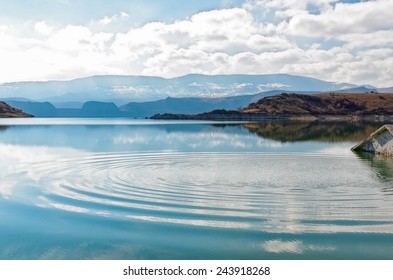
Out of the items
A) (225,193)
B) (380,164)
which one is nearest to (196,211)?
(225,193)

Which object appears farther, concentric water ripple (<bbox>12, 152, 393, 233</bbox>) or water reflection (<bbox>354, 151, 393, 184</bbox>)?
water reflection (<bbox>354, 151, 393, 184</bbox>)

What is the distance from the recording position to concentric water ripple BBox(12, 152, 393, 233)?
50.6 ft

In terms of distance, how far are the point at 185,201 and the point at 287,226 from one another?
492 centimetres

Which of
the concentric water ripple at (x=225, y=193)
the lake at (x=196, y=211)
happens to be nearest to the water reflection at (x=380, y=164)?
the lake at (x=196, y=211)

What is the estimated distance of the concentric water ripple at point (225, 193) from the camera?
1542 centimetres

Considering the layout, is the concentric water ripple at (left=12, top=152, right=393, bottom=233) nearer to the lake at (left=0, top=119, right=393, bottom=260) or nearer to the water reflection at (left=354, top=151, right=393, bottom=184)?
the lake at (left=0, top=119, right=393, bottom=260)

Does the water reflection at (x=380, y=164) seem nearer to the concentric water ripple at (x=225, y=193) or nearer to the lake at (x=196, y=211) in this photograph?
the lake at (x=196, y=211)

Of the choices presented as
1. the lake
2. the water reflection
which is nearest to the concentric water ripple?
the lake

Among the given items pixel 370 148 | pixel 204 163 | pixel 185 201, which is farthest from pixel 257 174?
pixel 370 148

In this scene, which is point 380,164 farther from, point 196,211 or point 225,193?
point 196,211

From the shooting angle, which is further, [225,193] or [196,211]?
[225,193]

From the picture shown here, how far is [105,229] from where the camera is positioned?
47.8 feet

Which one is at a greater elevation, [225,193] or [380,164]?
[380,164]

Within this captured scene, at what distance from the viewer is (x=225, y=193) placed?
20.1 m
